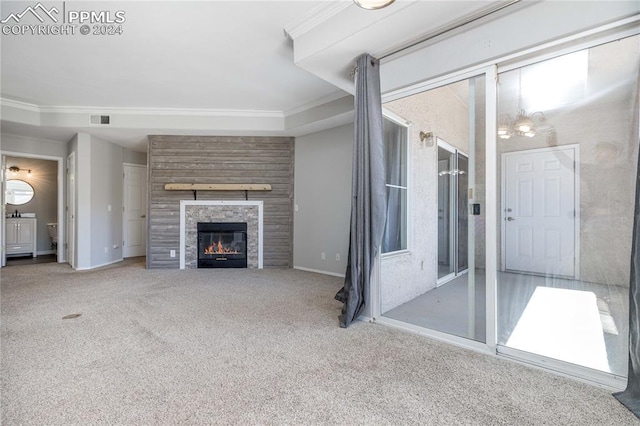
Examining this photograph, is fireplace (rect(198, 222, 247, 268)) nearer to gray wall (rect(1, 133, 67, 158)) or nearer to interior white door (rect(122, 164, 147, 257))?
interior white door (rect(122, 164, 147, 257))

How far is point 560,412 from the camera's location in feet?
4.90

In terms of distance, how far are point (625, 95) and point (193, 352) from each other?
314 cm

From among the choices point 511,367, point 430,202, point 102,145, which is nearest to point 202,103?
point 102,145

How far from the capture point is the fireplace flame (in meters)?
5.38

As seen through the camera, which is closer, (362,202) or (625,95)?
(625,95)

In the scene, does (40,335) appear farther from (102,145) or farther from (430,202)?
(102,145)

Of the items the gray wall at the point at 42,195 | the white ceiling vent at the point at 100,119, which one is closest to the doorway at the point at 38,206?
the gray wall at the point at 42,195

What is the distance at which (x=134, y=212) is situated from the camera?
6.60 metres

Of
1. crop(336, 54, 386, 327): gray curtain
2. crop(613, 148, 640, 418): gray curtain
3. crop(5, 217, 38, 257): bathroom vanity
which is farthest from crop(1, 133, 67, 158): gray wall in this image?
crop(613, 148, 640, 418): gray curtain

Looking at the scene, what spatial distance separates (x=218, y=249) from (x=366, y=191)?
3.65 meters

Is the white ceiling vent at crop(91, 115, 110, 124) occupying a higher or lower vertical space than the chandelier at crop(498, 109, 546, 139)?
higher

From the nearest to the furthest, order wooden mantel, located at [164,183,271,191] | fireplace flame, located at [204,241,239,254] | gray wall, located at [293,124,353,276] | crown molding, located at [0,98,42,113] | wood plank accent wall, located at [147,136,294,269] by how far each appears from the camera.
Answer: crown molding, located at [0,98,42,113] → gray wall, located at [293,124,353,276] → wooden mantel, located at [164,183,271,191] → wood plank accent wall, located at [147,136,294,269] → fireplace flame, located at [204,241,239,254]

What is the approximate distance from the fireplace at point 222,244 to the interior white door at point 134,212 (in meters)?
2.12

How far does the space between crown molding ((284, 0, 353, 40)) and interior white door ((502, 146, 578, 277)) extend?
1.70 metres
